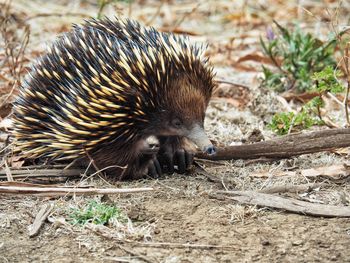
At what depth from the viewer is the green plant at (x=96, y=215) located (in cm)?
360

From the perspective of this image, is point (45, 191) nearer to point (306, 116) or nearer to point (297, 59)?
point (306, 116)

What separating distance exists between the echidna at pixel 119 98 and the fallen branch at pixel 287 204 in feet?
1.09

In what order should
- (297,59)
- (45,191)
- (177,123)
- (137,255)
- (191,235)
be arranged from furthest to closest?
1. (297,59)
2. (177,123)
3. (45,191)
4. (191,235)
5. (137,255)

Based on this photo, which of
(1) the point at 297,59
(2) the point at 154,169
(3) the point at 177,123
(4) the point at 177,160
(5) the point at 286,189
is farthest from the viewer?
(1) the point at 297,59

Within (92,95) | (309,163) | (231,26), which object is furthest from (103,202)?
(231,26)

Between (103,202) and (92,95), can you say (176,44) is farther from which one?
(103,202)

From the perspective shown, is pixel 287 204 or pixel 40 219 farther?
pixel 287 204

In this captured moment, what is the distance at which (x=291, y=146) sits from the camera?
4.55 metres

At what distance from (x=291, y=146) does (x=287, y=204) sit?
0.79 metres

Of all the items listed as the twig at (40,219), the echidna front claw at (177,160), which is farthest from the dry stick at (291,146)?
the twig at (40,219)

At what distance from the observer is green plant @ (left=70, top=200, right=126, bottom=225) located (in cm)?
360

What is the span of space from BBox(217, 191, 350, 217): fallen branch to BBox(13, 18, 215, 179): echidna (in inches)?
13.1

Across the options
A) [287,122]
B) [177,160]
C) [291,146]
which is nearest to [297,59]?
[287,122]

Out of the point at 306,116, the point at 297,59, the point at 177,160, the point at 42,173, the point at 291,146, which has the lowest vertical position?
the point at 42,173
